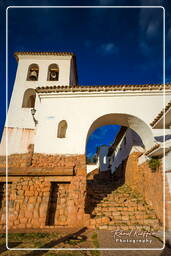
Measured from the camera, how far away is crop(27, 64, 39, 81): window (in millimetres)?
11140

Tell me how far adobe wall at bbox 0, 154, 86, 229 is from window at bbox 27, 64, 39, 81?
23.8 feet

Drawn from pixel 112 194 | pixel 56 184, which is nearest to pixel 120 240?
pixel 56 184

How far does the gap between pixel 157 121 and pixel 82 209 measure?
186 inches

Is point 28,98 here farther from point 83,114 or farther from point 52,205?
point 52,205

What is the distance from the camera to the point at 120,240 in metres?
4.38

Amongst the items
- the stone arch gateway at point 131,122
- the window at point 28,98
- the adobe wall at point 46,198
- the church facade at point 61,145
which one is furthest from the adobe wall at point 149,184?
the window at point 28,98

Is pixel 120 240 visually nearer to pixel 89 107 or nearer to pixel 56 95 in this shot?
pixel 89 107

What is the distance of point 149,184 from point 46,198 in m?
4.95

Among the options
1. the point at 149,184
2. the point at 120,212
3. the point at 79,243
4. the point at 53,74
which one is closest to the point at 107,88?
the point at 149,184

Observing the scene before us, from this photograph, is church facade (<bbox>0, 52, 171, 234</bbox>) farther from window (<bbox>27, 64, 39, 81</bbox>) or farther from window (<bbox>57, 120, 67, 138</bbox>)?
window (<bbox>27, 64, 39, 81</bbox>)

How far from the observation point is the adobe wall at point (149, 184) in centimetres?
591

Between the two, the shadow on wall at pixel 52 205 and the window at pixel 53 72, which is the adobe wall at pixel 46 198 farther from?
the window at pixel 53 72

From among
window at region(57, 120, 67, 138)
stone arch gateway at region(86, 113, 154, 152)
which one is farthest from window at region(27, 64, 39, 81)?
stone arch gateway at region(86, 113, 154, 152)

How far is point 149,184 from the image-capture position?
7055 mm
